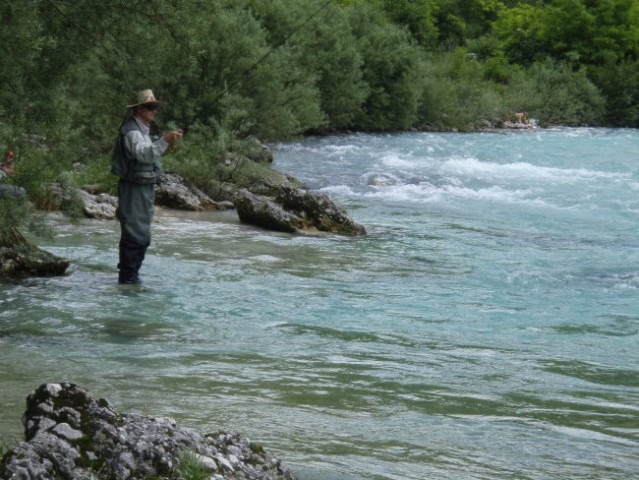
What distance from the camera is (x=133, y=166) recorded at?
916cm

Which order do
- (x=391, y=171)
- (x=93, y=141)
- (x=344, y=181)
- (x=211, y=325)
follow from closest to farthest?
(x=211, y=325) < (x=93, y=141) < (x=344, y=181) < (x=391, y=171)

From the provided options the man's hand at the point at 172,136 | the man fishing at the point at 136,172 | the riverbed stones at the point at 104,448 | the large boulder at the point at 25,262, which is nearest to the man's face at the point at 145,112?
the man fishing at the point at 136,172

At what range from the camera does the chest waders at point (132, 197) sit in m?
9.16

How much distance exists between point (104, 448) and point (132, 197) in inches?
236

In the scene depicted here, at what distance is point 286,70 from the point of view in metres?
25.3

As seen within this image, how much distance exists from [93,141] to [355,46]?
19912 millimetres

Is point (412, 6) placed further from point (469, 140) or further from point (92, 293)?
point (92, 293)

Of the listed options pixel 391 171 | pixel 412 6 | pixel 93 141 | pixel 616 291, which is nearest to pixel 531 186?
pixel 391 171

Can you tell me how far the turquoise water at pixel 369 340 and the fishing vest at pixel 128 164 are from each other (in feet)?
3.45

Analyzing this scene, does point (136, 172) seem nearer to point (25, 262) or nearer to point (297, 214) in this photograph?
point (25, 262)

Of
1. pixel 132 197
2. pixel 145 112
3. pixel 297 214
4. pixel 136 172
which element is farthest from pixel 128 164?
pixel 297 214

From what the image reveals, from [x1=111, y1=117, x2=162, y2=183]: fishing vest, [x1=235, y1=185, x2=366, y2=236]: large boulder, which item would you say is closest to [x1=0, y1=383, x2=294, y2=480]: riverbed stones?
[x1=111, y1=117, x2=162, y2=183]: fishing vest

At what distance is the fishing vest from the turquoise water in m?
1.05

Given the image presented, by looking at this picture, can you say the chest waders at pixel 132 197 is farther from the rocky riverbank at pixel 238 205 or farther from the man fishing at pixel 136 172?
the rocky riverbank at pixel 238 205
